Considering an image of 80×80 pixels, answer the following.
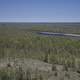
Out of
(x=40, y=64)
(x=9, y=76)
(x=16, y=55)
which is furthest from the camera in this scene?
(x=16, y=55)

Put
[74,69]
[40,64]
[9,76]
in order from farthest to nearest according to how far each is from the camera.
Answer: [40,64] < [74,69] < [9,76]

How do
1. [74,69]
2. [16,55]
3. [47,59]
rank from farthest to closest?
[16,55] < [47,59] < [74,69]

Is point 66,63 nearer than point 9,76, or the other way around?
point 9,76

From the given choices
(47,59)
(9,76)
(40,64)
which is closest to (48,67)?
(40,64)

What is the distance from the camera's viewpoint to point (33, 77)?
11.5m

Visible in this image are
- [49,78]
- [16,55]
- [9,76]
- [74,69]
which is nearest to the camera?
[9,76]

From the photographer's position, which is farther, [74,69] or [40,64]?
[40,64]

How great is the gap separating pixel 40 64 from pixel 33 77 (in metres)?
3.78

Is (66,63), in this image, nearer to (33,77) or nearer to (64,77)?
(64,77)

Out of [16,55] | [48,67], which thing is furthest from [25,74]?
[16,55]

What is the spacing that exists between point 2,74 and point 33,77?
4.95 feet

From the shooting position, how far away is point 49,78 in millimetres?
11875

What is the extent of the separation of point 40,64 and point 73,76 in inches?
135

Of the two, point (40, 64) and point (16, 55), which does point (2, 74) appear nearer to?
point (40, 64)
